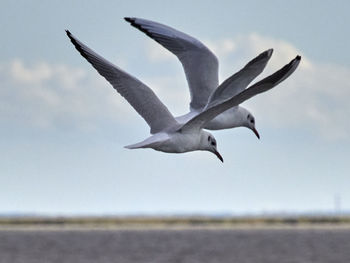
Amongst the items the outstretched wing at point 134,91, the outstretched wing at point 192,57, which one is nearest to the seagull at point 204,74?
the outstretched wing at point 192,57

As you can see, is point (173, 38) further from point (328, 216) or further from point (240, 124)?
point (328, 216)

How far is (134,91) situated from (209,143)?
1428 mm

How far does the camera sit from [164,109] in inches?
488

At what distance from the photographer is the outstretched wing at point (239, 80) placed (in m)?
12.3

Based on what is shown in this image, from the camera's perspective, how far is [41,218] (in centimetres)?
14288
